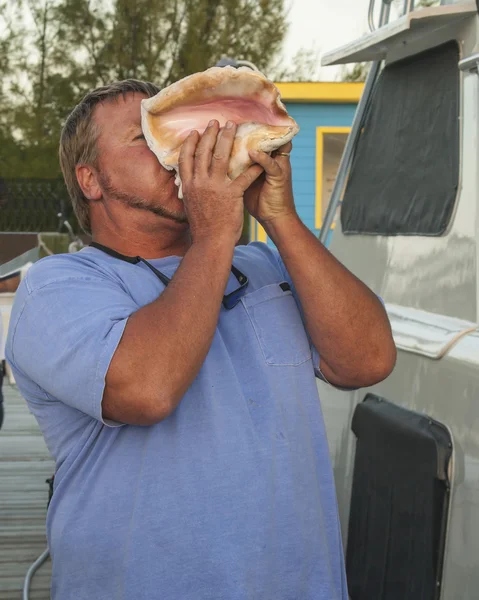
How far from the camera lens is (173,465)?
69.3 inches

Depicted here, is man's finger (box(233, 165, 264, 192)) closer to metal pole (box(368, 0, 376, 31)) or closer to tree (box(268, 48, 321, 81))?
metal pole (box(368, 0, 376, 31))

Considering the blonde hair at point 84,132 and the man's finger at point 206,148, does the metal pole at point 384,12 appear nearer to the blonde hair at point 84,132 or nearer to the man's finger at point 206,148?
the blonde hair at point 84,132

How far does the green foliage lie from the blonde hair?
1903 cm

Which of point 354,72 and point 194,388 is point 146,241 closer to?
point 194,388

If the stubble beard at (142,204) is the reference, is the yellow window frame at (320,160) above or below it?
below

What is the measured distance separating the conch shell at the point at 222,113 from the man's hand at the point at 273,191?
0.05 m

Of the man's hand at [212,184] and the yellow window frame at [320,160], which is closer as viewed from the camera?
the man's hand at [212,184]

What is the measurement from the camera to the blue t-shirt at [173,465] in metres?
1.73

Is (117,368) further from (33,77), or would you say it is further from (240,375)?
(33,77)

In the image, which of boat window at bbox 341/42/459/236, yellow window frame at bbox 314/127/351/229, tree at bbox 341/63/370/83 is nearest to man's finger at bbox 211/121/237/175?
boat window at bbox 341/42/459/236

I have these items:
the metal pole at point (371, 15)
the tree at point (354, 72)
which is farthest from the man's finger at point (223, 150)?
the tree at point (354, 72)

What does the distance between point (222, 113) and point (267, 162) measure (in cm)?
19

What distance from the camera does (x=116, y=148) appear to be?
79.7 inches

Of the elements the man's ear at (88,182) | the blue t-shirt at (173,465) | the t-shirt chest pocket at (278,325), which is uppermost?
the man's ear at (88,182)
